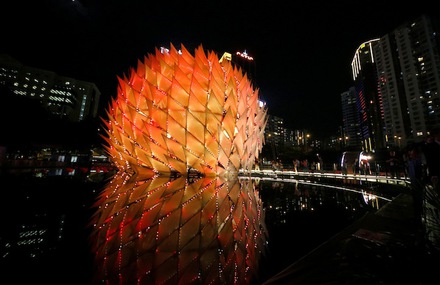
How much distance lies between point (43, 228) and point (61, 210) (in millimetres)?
1956

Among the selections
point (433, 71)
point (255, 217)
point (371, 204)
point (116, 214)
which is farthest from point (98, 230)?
point (433, 71)

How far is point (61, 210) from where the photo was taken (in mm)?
7023

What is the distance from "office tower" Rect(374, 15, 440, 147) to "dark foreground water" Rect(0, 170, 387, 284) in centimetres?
10415

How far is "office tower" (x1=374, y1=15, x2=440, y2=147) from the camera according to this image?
87375 millimetres

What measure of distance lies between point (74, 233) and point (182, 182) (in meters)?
9.60

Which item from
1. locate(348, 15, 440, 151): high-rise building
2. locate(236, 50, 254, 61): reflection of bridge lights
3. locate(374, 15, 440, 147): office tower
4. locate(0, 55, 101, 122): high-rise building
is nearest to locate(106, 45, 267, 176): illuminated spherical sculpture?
locate(0, 55, 101, 122): high-rise building

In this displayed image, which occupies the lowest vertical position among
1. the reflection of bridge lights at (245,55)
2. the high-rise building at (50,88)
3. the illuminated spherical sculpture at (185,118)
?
the illuminated spherical sculpture at (185,118)

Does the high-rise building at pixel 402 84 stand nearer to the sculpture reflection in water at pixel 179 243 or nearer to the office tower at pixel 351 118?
the office tower at pixel 351 118

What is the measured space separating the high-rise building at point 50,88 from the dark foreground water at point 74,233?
86275 mm

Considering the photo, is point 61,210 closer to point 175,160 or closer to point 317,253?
point 317,253

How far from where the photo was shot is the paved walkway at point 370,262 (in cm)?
224

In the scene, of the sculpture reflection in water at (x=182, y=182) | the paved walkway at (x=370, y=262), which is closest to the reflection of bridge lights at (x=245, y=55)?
the sculpture reflection in water at (x=182, y=182)

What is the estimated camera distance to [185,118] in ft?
58.9

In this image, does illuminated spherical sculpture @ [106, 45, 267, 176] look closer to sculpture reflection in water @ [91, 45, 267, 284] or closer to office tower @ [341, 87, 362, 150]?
sculpture reflection in water @ [91, 45, 267, 284]
